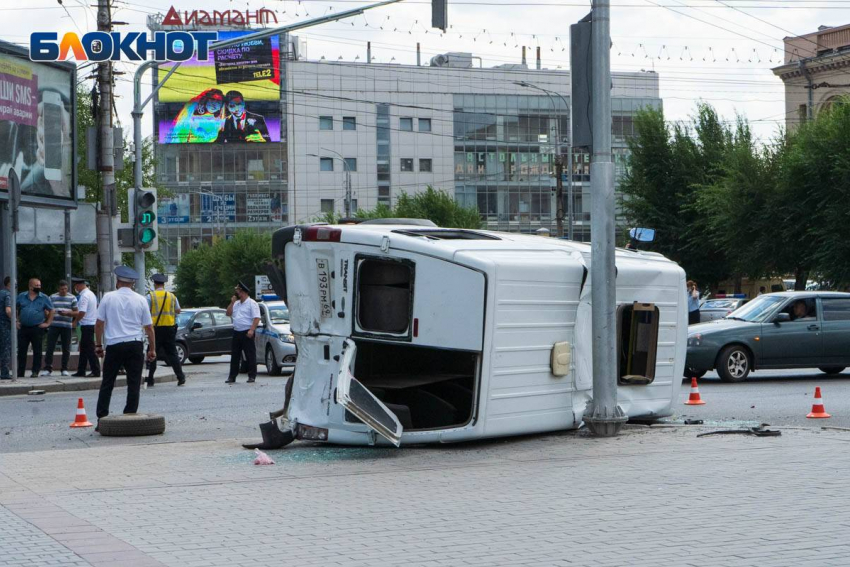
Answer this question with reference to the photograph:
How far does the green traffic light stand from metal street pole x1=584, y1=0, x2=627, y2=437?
13024 mm

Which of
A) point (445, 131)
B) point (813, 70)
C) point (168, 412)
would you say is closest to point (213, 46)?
point (168, 412)

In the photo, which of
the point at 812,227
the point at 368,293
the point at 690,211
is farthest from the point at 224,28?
the point at 368,293

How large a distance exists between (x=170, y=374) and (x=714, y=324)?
1031cm

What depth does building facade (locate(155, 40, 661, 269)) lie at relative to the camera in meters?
96.2

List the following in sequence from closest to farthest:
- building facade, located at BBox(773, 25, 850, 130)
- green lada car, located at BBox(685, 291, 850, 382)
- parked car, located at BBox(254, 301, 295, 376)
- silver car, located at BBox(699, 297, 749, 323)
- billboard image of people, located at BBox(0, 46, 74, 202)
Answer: green lada car, located at BBox(685, 291, 850, 382) < parked car, located at BBox(254, 301, 295, 376) < billboard image of people, located at BBox(0, 46, 74, 202) < silver car, located at BBox(699, 297, 749, 323) < building facade, located at BBox(773, 25, 850, 130)

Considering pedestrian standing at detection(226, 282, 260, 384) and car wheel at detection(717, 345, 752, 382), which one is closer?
car wheel at detection(717, 345, 752, 382)

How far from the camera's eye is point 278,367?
24156mm

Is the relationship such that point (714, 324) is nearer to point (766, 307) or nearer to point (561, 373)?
point (766, 307)

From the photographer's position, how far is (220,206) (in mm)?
103125

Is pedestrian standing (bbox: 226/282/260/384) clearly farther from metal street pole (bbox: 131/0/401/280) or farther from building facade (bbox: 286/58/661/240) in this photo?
building facade (bbox: 286/58/661/240)

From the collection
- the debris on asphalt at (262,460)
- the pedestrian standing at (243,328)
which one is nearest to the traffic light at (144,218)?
the pedestrian standing at (243,328)

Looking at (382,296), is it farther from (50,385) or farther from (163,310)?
(50,385)

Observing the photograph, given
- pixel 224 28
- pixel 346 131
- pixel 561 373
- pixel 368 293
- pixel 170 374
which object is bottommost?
pixel 170 374

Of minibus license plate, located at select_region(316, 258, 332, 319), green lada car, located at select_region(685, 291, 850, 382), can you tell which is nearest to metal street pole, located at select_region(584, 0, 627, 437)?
minibus license plate, located at select_region(316, 258, 332, 319)
